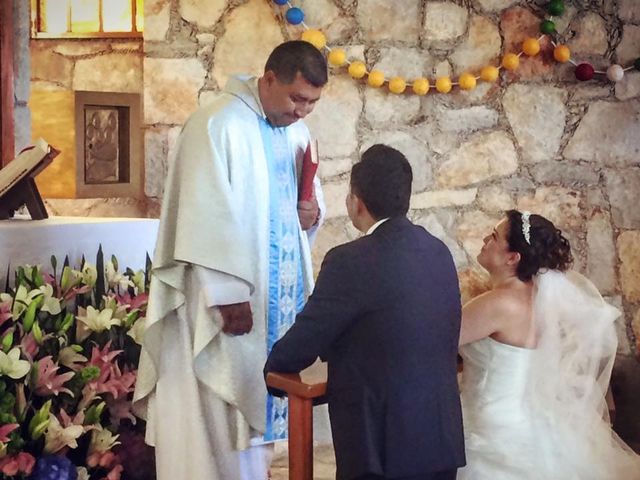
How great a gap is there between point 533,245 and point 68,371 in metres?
1.39

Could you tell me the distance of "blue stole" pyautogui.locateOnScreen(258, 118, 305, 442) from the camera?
2.71 meters

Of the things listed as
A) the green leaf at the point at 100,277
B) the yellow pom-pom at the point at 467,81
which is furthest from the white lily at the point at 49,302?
the yellow pom-pom at the point at 467,81

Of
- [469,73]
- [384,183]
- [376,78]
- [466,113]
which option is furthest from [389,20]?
[384,183]

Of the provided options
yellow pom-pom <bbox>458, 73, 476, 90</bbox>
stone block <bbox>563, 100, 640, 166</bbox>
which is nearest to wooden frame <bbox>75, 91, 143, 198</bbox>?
yellow pom-pom <bbox>458, 73, 476, 90</bbox>

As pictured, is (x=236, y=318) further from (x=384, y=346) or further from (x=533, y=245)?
(x=533, y=245)

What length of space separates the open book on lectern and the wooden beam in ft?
1.69

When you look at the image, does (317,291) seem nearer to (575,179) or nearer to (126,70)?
(575,179)

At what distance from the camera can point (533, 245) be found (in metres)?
2.72

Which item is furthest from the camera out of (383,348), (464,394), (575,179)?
(575,179)

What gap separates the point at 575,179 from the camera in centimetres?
419

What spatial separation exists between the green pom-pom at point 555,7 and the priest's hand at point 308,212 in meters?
1.75

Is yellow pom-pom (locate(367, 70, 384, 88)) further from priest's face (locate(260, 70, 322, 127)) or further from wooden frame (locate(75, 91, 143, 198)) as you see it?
priest's face (locate(260, 70, 322, 127))

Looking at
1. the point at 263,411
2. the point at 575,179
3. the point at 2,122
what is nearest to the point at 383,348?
the point at 263,411

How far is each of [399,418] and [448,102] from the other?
2366mm
